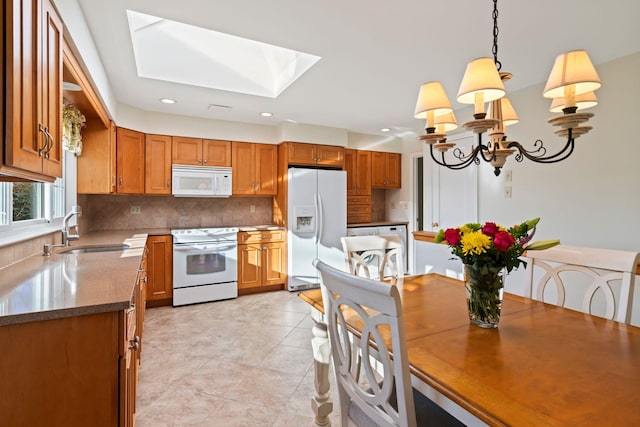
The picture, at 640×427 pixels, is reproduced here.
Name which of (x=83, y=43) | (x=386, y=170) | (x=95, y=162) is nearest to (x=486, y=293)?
(x=83, y=43)

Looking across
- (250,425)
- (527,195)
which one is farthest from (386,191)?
(250,425)

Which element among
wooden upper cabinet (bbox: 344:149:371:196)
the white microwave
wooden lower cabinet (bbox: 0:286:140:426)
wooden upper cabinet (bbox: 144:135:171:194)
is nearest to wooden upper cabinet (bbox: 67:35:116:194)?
wooden upper cabinet (bbox: 144:135:171:194)

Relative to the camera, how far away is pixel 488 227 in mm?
1179

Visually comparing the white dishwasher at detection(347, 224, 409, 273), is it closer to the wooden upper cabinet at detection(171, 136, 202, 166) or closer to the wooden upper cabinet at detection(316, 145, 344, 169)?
the wooden upper cabinet at detection(316, 145, 344, 169)

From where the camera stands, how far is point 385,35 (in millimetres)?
2111

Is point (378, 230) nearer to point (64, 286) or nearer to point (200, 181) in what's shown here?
point (200, 181)

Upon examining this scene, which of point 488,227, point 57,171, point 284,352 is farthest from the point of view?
point 284,352

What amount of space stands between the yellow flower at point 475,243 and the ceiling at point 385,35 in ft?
4.59

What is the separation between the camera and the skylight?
2.62 metres

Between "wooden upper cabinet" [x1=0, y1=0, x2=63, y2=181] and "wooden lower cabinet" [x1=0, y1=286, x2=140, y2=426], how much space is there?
1.82 ft

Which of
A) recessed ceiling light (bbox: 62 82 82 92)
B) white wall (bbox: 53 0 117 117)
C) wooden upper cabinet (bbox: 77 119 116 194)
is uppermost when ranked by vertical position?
white wall (bbox: 53 0 117 117)

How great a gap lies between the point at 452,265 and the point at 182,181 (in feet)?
10.5

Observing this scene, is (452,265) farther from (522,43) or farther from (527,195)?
(522,43)

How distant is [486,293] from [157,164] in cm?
379
